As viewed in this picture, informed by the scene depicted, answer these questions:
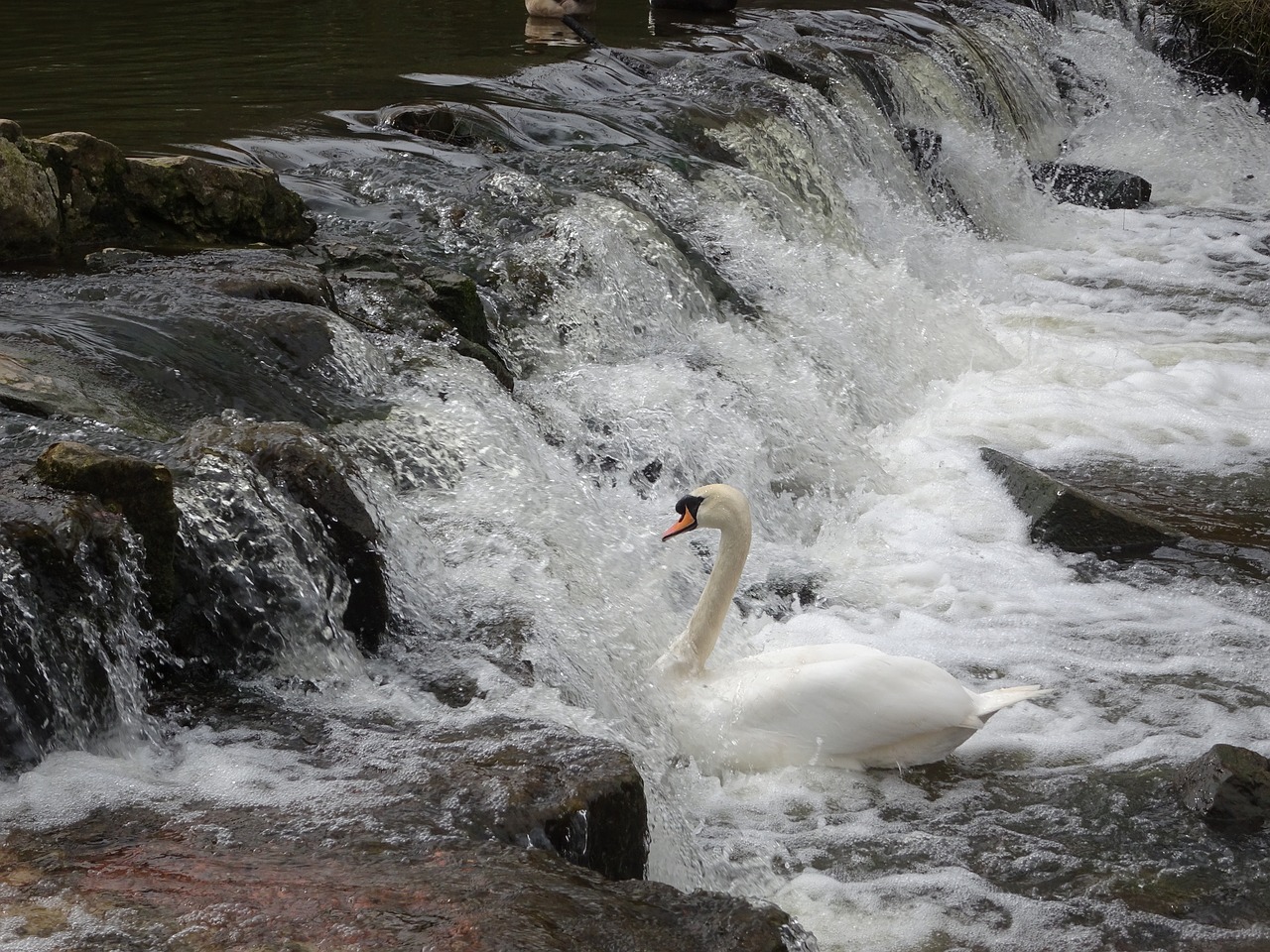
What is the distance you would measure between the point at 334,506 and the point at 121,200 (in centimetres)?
311

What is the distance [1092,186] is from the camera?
13.4 m

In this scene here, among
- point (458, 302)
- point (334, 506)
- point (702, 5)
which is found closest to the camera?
point (334, 506)

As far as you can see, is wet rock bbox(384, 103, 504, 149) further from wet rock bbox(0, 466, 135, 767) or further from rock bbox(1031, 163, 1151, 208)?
rock bbox(1031, 163, 1151, 208)

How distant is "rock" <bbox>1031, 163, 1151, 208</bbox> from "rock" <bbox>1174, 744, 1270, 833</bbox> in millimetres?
9917

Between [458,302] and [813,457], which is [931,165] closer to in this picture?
[813,457]

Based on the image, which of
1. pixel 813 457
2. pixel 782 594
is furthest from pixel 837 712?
pixel 813 457

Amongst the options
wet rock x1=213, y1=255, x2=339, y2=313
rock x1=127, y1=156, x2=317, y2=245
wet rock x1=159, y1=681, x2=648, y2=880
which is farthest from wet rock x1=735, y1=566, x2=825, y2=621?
rock x1=127, y1=156, x2=317, y2=245

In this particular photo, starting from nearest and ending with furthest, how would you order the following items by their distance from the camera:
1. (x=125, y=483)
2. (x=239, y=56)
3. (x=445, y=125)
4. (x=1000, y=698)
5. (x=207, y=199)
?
(x=125, y=483) < (x=1000, y=698) < (x=207, y=199) < (x=445, y=125) < (x=239, y=56)

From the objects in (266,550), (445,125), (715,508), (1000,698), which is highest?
(445,125)

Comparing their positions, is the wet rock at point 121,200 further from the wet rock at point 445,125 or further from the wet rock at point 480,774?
the wet rock at point 480,774

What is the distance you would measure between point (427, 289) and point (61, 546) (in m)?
3.20

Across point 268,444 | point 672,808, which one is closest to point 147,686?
point 268,444

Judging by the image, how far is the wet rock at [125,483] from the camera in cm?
390

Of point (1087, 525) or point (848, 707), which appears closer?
point (848, 707)
